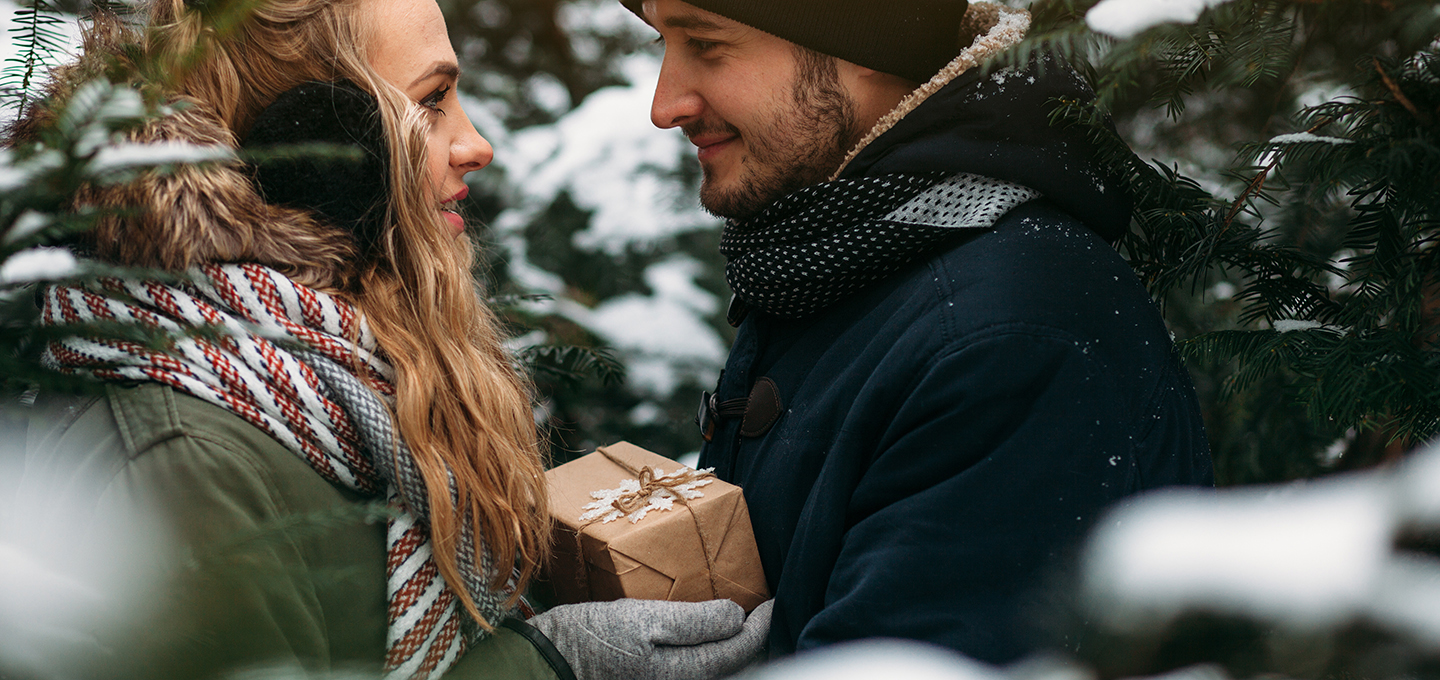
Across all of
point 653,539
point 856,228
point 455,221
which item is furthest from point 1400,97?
point 455,221

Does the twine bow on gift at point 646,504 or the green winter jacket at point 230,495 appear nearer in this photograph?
the green winter jacket at point 230,495

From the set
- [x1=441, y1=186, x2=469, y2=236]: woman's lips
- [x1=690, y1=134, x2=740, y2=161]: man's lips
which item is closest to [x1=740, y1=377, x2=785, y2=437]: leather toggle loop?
[x1=690, y1=134, x2=740, y2=161]: man's lips

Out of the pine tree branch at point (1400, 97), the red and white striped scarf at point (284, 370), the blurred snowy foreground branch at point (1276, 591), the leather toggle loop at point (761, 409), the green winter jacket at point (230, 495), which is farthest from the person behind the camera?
the leather toggle loop at point (761, 409)

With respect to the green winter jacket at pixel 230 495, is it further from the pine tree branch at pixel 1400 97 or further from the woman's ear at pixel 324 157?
the pine tree branch at pixel 1400 97

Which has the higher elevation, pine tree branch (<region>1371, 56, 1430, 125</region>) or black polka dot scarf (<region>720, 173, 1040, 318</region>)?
pine tree branch (<region>1371, 56, 1430, 125</region>)

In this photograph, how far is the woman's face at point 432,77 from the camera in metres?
1.64

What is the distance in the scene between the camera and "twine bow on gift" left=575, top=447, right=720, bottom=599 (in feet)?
5.08

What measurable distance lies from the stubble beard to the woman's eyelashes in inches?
26.5

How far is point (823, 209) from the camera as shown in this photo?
171 centimetres

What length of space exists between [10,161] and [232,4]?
8.1 inches

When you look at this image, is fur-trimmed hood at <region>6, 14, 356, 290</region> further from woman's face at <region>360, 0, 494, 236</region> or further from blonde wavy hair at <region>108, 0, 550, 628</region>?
woman's face at <region>360, 0, 494, 236</region>

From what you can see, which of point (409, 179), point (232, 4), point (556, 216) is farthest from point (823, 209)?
point (556, 216)

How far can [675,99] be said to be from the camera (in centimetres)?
213

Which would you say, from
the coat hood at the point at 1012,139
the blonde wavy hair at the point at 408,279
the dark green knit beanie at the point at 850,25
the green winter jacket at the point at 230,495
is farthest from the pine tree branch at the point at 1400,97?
the blonde wavy hair at the point at 408,279
